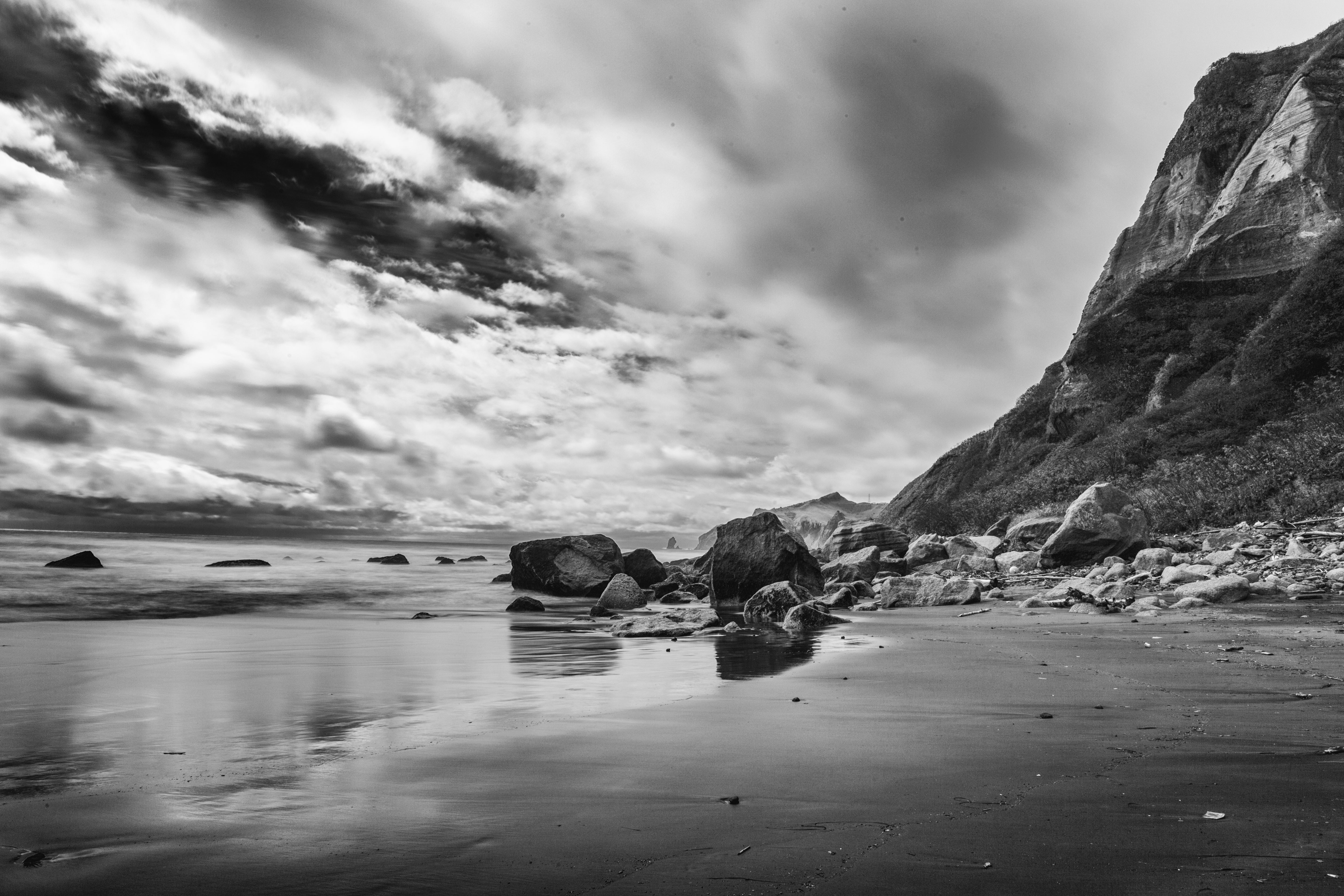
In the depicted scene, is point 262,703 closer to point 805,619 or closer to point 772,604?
point 805,619

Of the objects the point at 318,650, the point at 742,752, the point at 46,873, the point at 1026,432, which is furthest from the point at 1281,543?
the point at 1026,432

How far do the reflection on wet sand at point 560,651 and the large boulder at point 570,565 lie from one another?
8.74m

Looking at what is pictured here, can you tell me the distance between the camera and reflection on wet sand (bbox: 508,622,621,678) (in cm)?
766

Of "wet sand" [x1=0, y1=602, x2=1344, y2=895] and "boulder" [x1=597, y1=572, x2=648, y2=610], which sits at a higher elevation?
"boulder" [x1=597, y1=572, x2=648, y2=610]

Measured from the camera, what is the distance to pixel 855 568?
850 inches

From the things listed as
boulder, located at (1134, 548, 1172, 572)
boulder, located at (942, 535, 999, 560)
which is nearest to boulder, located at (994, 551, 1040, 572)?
boulder, located at (942, 535, 999, 560)

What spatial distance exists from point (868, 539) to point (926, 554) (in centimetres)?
547

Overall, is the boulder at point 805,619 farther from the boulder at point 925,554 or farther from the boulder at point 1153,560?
the boulder at point 925,554

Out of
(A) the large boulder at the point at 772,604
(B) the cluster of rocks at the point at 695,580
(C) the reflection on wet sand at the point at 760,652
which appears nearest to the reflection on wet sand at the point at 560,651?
(B) the cluster of rocks at the point at 695,580

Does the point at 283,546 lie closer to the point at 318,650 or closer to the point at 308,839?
the point at 318,650

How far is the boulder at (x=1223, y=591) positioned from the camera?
10.7m

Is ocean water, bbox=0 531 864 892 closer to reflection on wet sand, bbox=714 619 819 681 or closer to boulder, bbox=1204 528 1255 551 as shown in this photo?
reflection on wet sand, bbox=714 619 819 681

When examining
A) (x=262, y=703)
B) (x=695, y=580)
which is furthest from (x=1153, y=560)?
(x=262, y=703)

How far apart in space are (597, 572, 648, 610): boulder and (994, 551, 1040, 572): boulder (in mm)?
9574
